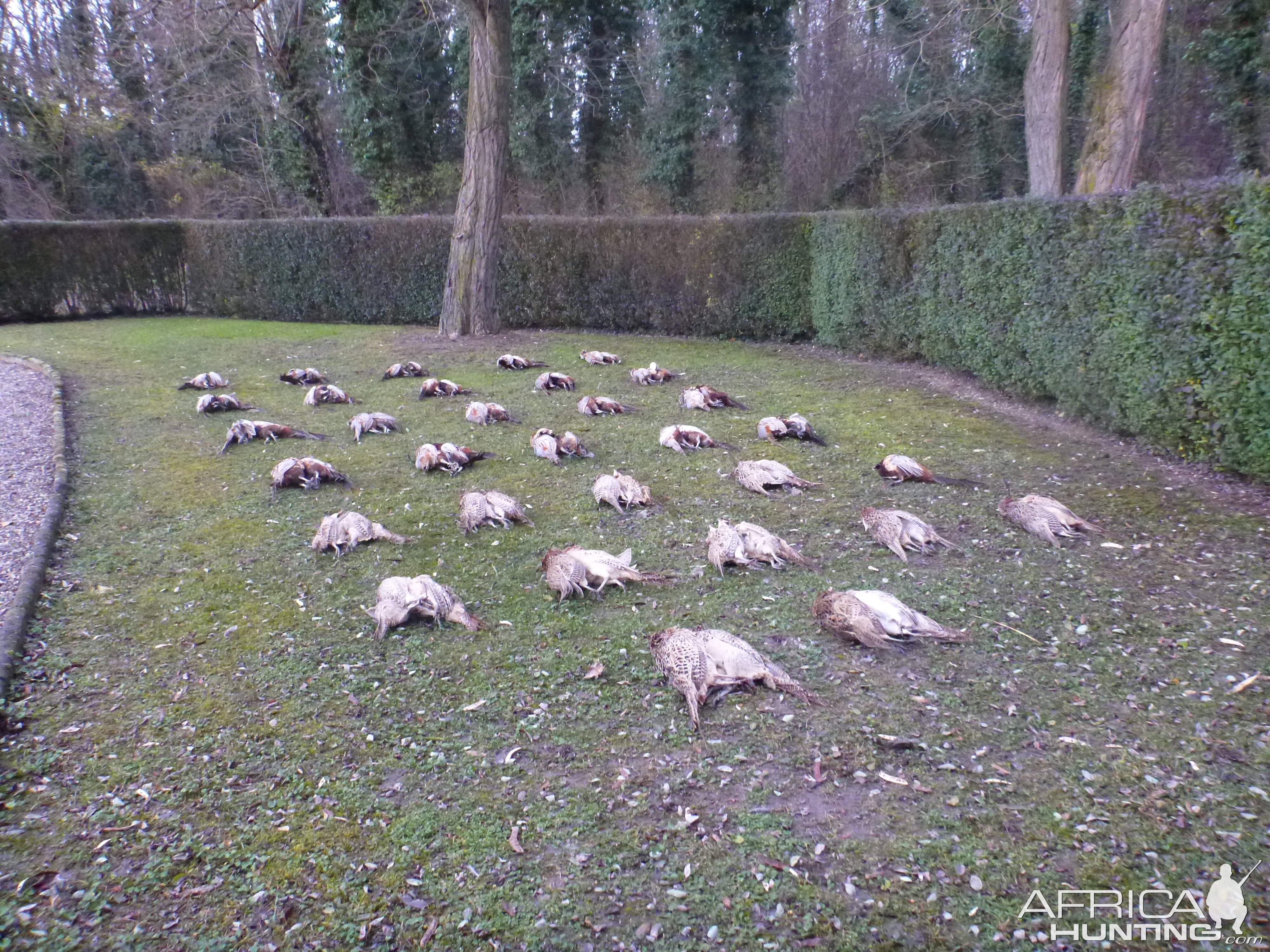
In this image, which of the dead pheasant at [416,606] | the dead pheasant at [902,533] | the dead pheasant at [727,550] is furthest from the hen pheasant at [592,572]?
the dead pheasant at [902,533]

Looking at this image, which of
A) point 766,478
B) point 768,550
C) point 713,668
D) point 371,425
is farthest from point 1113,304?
point 371,425

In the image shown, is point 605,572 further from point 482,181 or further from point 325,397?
point 482,181

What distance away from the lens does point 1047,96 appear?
39.2 ft

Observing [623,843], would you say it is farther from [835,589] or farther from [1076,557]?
[1076,557]

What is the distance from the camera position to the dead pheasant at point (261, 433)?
7156mm

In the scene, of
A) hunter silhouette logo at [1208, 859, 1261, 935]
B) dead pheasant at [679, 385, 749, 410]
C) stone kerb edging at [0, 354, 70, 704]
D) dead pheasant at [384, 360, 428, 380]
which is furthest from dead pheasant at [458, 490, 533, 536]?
dead pheasant at [384, 360, 428, 380]

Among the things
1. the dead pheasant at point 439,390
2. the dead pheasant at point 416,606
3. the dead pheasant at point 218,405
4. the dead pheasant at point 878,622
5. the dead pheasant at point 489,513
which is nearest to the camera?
the dead pheasant at point 878,622

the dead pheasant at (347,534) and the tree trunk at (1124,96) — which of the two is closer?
the dead pheasant at (347,534)


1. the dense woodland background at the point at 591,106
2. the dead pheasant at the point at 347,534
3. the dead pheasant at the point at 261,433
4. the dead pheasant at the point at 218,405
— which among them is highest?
the dense woodland background at the point at 591,106

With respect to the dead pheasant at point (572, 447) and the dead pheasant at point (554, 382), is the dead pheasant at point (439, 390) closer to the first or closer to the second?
the dead pheasant at point (554, 382)

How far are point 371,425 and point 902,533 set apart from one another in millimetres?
4883

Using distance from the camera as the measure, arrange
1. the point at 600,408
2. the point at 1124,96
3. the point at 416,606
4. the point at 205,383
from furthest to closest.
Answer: the point at 1124,96 → the point at 205,383 → the point at 600,408 → the point at 416,606

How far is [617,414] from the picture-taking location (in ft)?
27.3

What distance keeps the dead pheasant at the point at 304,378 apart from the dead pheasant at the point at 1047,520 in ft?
26.0
